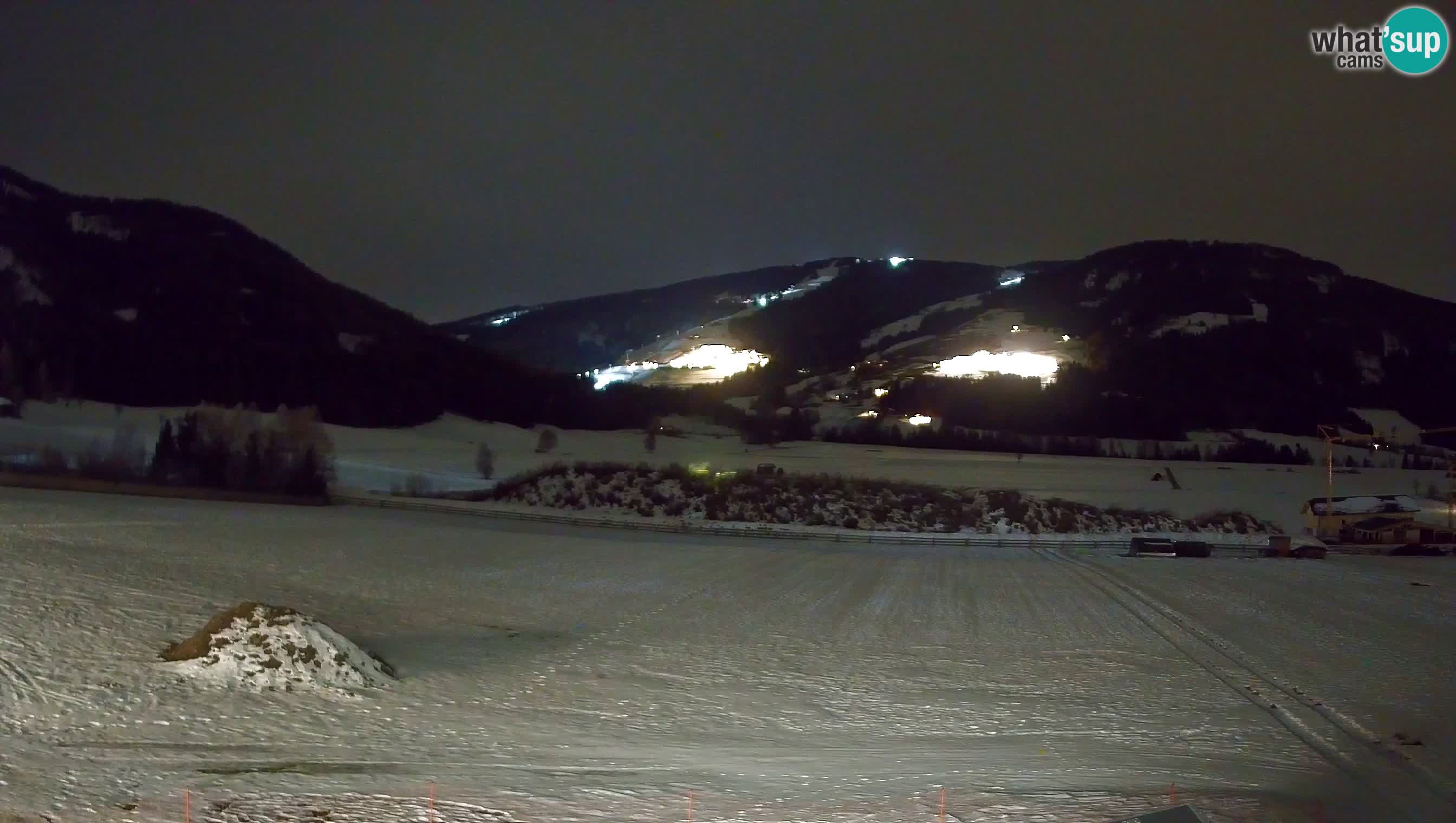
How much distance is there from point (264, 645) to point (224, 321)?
12830cm

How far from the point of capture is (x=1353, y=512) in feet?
168

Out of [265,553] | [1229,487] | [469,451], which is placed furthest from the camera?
[469,451]

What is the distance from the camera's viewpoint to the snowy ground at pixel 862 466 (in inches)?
2451

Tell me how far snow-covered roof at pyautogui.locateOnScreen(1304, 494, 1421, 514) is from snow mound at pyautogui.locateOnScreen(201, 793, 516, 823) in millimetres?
53978

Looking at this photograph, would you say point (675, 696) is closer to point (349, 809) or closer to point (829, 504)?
point (349, 809)

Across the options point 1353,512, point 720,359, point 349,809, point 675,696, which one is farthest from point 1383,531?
point 720,359

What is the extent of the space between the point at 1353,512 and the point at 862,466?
33.0 metres

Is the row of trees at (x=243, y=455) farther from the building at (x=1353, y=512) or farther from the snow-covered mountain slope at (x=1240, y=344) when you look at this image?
the snow-covered mountain slope at (x=1240, y=344)

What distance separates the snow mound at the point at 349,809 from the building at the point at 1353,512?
5207 cm

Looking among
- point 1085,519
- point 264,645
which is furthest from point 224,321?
point 264,645

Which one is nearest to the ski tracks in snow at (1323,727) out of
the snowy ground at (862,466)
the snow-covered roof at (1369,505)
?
the snow-covered roof at (1369,505)

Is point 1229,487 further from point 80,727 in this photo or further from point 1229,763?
point 80,727

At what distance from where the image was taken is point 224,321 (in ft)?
419

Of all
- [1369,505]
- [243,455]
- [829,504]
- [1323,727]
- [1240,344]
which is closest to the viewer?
[1323,727]
